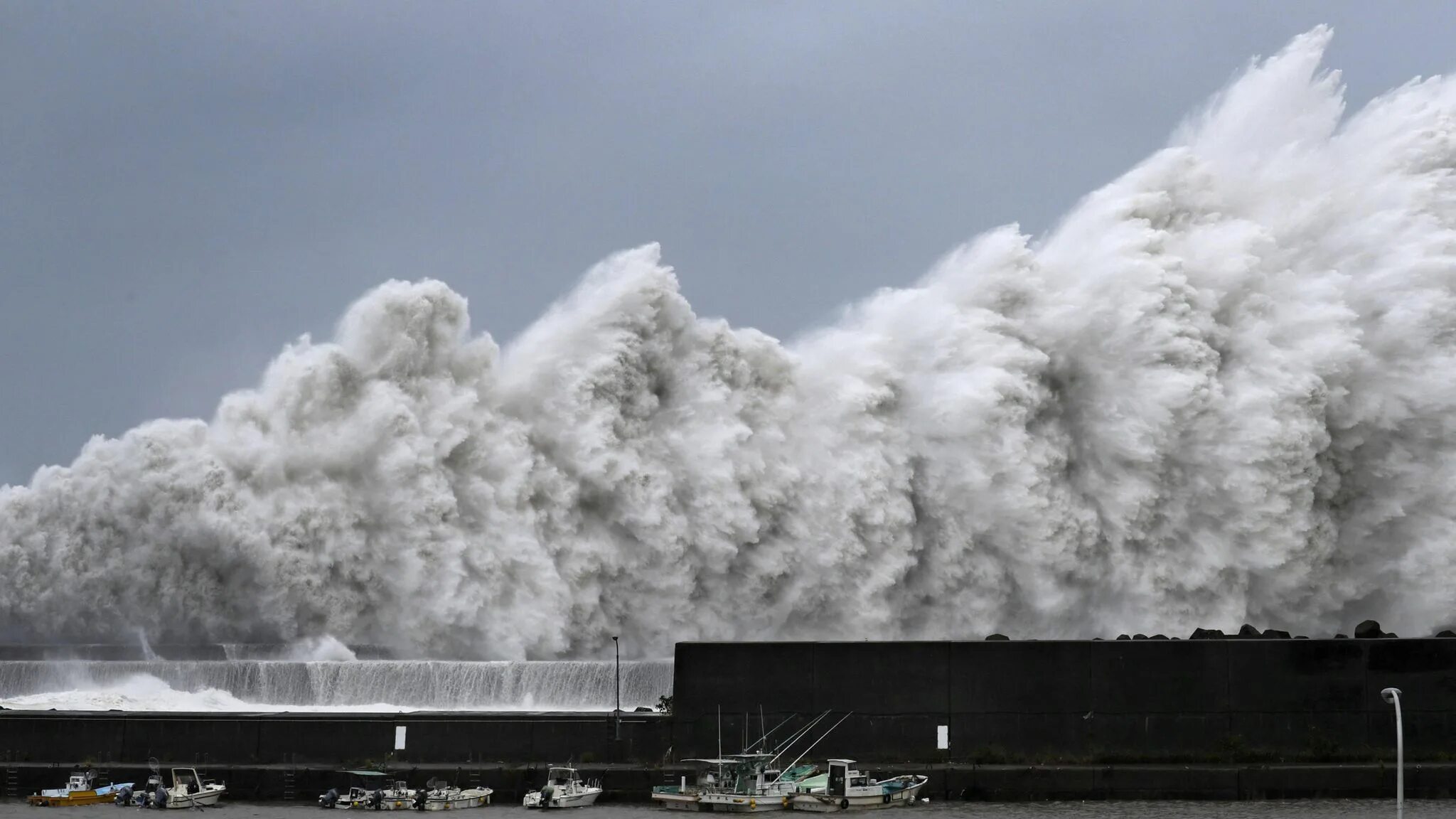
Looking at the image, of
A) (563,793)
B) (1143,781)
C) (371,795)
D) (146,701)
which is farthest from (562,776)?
(146,701)

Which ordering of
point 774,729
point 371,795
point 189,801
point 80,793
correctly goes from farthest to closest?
1. point 80,793
2. point 774,729
3. point 189,801
4. point 371,795

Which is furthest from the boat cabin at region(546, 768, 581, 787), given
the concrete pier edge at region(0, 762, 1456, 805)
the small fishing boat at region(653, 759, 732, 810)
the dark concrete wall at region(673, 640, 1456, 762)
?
the dark concrete wall at region(673, 640, 1456, 762)

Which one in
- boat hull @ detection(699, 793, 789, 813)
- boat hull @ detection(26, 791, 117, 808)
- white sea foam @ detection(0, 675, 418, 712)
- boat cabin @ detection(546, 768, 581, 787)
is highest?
white sea foam @ detection(0, 675, 418, 712)

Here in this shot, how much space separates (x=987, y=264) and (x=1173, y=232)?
463 cm

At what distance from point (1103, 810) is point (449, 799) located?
33.8 ft

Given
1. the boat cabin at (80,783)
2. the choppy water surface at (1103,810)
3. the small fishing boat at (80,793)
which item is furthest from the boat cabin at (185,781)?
the boat cabin at (80,783)

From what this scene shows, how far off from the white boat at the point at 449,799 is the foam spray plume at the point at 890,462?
1230cm

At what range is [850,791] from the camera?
2544 cm

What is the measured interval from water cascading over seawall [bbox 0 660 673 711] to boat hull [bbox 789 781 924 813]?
7.20 meters

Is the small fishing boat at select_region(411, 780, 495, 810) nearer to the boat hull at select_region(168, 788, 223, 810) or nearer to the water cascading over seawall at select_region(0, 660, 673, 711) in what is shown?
the boat hull at select_region(168, 788, 223, 810)

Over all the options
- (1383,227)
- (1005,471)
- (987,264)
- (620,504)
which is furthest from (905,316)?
(1383,227)

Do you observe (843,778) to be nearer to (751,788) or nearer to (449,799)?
(751,788)

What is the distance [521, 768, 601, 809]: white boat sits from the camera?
1025 inches

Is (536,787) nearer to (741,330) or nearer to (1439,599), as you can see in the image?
(741,330)
